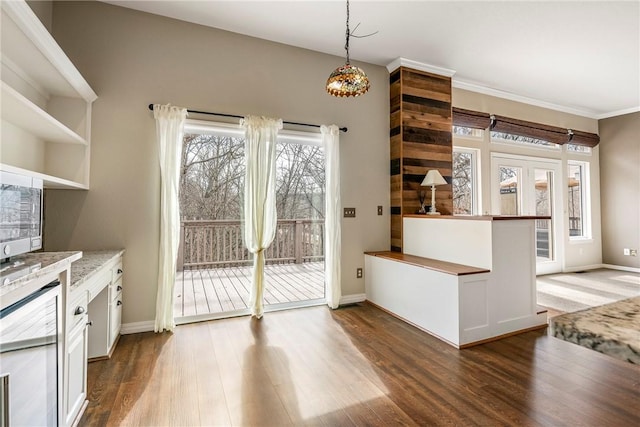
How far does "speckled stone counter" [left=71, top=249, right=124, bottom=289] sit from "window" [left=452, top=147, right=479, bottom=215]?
4.67 m

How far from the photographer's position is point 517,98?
5238 millimetres

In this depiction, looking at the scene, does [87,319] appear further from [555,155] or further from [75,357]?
[555,155]

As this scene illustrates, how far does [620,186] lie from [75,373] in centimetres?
866

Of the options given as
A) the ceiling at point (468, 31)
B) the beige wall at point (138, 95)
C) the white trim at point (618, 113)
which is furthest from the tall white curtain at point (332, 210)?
the white trim at point (618, 113)

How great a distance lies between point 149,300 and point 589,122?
27.7 feet

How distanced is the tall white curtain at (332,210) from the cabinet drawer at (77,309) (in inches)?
95.2

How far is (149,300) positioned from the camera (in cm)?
296

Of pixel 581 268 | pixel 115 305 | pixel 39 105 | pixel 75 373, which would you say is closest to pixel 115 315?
pixel 115 305

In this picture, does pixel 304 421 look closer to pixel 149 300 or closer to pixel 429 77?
pixel 149 300

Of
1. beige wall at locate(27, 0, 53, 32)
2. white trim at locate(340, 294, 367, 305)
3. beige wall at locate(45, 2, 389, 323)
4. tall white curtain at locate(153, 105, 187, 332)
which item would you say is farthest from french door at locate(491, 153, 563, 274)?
beige wall at locate(27, 0, 53, 32)

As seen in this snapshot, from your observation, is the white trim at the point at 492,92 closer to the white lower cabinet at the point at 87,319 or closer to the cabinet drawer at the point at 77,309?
the white lower cabinet at the point at 87,319

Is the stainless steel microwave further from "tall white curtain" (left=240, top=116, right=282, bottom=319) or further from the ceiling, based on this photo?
the ceiling

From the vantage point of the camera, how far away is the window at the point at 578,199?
6117 mm

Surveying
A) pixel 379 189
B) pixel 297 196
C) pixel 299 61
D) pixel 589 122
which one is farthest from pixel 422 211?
pixel 589 122
